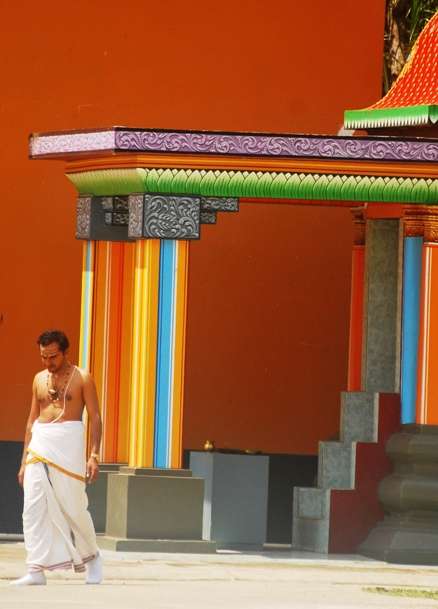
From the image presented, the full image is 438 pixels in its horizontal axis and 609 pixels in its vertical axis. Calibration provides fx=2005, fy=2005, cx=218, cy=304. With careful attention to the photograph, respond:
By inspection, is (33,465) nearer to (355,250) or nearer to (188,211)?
(188,211)

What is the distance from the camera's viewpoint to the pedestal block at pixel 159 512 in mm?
14688

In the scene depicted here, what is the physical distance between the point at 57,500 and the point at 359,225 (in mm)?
5246

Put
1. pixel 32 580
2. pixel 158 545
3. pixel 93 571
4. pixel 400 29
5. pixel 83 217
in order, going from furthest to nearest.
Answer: pixel 400 29 → pixel 83 217 → pixel 158 545 → pixel 93 571 → pixel 32 580

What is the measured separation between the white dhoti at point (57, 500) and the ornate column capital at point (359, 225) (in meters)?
4.84

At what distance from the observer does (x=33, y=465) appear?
12.5 metres

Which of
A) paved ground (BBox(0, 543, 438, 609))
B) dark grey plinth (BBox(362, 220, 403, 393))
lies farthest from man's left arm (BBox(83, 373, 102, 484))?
dark grey plinth (BBox(362, 220, 403, 393))

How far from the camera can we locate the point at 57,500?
12.5 metres

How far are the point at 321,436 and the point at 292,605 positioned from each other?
6930 mm

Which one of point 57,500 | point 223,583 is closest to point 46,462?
point 57,500

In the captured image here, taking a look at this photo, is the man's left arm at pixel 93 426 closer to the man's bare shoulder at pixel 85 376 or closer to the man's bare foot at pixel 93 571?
the man's bare shoulder at pixel 85 376

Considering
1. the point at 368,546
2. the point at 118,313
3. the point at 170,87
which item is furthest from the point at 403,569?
the point at 170,87

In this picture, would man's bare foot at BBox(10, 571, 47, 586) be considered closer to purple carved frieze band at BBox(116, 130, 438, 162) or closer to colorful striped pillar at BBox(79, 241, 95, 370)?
purple carved frieze band at BBox(116, 130, 438, 162)

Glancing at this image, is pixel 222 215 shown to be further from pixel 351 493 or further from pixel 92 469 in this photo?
pixel 92 469

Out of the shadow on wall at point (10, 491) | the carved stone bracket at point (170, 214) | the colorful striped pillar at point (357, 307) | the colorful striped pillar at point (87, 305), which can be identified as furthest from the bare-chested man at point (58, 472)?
the shadow on wall at point (10, 491)
